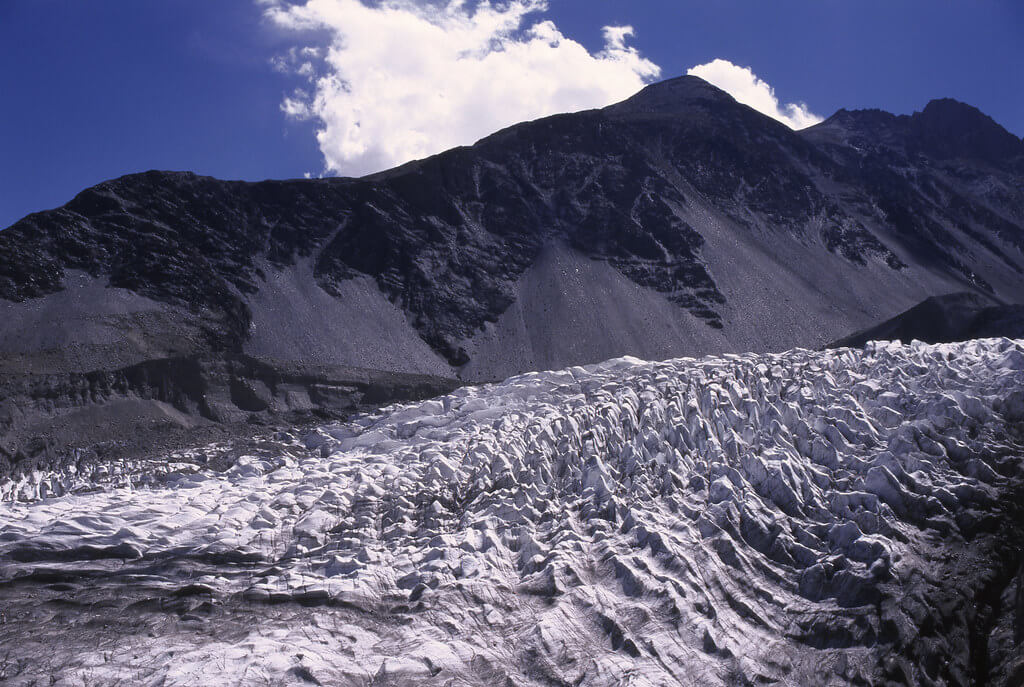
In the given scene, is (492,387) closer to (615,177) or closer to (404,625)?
(404,625)

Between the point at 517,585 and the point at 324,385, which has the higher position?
the point at 324,385

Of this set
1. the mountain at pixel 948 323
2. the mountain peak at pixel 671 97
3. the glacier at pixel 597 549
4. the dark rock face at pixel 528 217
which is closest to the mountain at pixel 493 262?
the dark rock face at pixel 528 217


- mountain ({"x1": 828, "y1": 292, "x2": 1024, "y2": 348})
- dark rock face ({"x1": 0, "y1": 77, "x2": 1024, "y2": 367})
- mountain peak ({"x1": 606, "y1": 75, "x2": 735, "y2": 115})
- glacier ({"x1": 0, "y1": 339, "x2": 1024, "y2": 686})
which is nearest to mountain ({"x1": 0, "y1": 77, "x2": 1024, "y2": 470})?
dark rock face ({"x1": 0, "y1": 77, "x2": 1024, "y2": 367})

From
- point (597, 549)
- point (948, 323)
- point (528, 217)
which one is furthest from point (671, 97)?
point (597, 549)

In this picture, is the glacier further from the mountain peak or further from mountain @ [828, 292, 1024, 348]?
the mountain peak

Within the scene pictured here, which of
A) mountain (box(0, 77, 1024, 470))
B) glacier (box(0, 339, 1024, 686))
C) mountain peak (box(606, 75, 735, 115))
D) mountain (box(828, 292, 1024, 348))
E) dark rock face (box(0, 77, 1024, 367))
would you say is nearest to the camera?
glacier (box(0, 339, 1024, 686))

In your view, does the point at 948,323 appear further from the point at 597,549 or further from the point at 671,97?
the point at 671,97

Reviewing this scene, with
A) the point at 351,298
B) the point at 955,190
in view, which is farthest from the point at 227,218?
the point at 955,190
